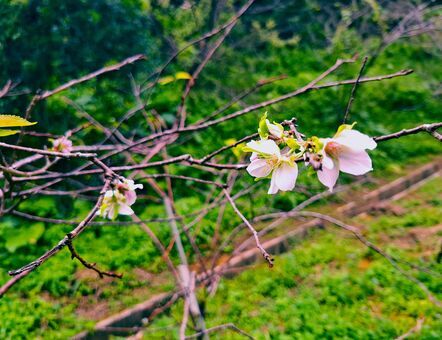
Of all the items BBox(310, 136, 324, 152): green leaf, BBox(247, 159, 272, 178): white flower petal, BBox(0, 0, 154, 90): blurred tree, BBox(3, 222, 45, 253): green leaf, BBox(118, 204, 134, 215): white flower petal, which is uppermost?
BBox(310, 136, 324, 152): green leaf

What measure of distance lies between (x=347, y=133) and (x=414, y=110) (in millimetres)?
7008

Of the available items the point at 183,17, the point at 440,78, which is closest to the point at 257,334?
the point at 183,17

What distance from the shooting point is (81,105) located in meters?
4.60

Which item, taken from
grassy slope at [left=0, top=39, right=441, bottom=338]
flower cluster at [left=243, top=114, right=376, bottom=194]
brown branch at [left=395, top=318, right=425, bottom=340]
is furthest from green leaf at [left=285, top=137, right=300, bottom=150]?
grassy slope at [left=0, top=39, right=441, bottom=338]

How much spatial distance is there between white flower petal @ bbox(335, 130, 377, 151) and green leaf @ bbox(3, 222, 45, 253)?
3.40 metres

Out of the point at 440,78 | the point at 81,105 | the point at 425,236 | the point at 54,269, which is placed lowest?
the point at 440,78

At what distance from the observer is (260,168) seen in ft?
3.39

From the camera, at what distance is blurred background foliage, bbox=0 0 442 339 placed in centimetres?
330

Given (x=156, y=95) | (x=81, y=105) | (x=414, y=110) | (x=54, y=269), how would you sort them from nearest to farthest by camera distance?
(x=54, y=269) → (x=81, y=105) → (x=156, y=95) → (x=414, y=110)

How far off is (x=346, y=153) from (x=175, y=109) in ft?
15.4

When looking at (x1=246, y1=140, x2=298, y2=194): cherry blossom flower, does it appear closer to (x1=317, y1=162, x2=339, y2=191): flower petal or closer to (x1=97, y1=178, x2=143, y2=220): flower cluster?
(x1=317, y1=162, x2=339, y2=191): flower petal

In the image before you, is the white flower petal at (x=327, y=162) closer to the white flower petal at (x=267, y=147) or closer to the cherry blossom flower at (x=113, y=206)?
the white flower petal at (x=267, y=147)

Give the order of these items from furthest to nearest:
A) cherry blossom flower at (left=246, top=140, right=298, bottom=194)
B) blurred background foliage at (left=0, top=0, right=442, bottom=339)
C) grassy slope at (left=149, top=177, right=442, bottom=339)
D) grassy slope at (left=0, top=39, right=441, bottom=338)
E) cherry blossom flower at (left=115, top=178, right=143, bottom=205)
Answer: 1. blurred background foliage at (left=0, top=0, right=442, bottom=339)
2. grassy slope at (left=0, top=39, right=441, bottom=338)
3. grassy slope at (left=149, top=177, right=442, bottom=339)
4. cherry blossom flower at (left=115, top=178, right=143, bottom=205)
5. cherry blossom flower at (left=246, top=140, right=298, bottom=194)

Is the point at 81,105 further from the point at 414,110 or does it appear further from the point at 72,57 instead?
the point at 414,110
